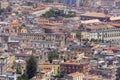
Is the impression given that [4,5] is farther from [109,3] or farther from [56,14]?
[109,3]

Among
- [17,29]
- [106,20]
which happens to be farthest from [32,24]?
[106,20]

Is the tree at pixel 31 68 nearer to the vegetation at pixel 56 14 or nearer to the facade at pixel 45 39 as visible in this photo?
the facade at pixel 45 39

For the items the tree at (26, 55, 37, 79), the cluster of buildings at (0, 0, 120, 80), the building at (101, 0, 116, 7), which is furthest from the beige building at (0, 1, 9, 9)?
the tree at (26, 55, 37, 79)

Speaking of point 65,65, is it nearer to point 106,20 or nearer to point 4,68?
point 4,68

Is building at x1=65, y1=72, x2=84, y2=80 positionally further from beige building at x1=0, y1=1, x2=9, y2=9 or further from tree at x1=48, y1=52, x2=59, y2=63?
beige building at x1=0, y1=1, x2=9, y2=9

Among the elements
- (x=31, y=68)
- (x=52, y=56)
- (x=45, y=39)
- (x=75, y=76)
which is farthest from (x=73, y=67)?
(x=45, y=39)

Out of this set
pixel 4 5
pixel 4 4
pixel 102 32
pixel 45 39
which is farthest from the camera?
pixel 4 4

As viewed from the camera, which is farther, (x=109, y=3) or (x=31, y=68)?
(x=109, y=3)

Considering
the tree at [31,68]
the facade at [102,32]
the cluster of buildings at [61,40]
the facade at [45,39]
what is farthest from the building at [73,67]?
the facade at [102,32]
